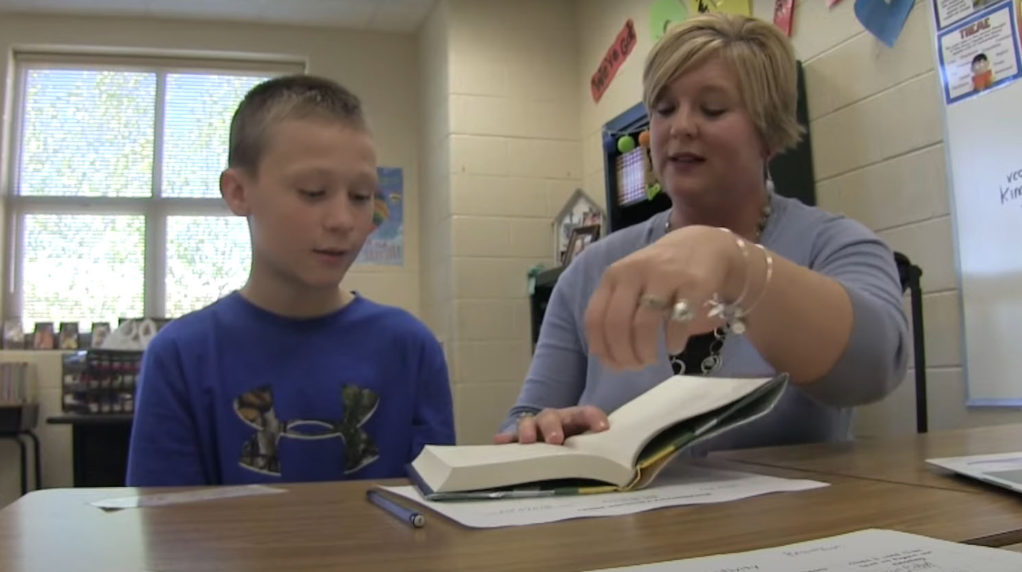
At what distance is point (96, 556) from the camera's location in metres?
0.48

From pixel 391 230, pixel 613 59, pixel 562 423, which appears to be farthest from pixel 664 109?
pixel 391 230

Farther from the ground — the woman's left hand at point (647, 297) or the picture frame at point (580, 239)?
the picture frame at point (580, 239)

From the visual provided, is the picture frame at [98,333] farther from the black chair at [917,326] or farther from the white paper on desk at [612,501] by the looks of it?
the white paper on desk at [612,501]

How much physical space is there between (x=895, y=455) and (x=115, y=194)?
13.2ft

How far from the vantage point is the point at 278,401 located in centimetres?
109

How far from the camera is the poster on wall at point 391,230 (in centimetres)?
414

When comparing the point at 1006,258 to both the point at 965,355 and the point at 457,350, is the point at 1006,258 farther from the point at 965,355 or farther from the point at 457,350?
the point at 457,350

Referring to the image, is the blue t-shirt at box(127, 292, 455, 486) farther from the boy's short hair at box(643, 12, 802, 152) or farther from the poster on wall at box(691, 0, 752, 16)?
the poster on wall at box(691, 0, 752, 16)

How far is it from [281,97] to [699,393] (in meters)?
0.78

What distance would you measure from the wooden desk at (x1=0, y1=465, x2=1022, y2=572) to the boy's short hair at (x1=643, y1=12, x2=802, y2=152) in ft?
2.25

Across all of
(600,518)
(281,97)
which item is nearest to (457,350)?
(281,97)

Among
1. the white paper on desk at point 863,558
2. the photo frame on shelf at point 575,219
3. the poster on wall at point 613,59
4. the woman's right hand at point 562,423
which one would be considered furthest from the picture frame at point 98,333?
the white paper on desk at point 863,558

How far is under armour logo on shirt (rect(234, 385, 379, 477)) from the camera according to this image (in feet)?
3.49

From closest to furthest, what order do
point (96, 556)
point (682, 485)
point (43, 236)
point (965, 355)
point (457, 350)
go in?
point (96, 556)
point (682, 485)
point (965, 355)
point (457, 350)
point (43, 236)
